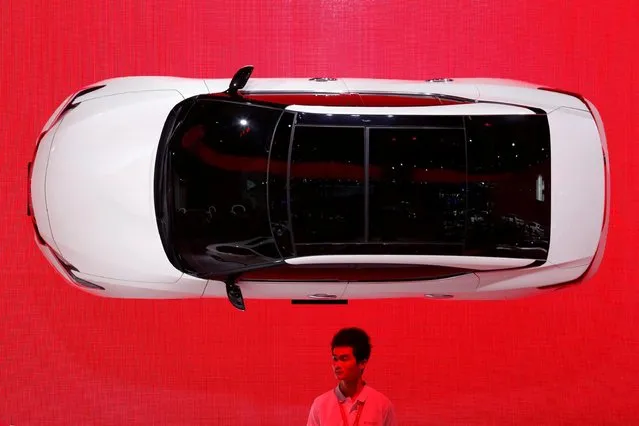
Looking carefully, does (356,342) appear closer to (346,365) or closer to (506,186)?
(346,365)

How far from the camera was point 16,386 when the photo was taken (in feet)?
18.3

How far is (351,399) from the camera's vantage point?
4.07 meters

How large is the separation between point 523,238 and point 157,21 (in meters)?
2.77

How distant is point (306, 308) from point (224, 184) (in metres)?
1.45

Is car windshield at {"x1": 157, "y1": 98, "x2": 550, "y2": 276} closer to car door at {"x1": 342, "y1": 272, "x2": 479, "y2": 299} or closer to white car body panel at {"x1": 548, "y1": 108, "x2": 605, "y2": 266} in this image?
white car body panel at {"x1": 548, "y1": 108, "x2": 605, "y2": 266}

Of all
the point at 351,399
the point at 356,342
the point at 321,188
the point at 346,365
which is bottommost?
the point at 351,399

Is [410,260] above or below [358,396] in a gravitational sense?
above

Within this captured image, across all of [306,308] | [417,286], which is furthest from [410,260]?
[306,308]

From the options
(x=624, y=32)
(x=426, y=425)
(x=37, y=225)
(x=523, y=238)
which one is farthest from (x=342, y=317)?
(x=624, y=32)

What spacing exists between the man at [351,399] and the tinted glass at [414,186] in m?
0.55

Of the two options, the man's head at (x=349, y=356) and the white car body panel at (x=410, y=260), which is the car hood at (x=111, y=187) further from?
the man's head at (x=349, y=356)

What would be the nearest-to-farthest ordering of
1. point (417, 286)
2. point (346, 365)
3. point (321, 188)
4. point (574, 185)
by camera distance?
point (346, 365)
point (321, 188)
point (574, 185)
point (417, 286)

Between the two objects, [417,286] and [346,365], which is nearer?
[346,365]

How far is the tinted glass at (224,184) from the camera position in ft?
13.8
